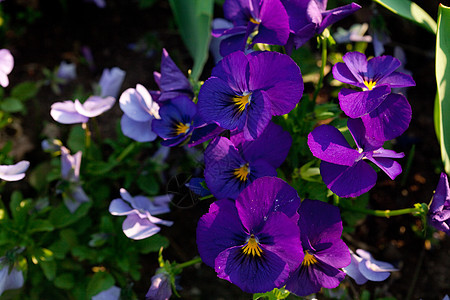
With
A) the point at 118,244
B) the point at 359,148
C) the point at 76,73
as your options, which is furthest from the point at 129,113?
the point at 76,73

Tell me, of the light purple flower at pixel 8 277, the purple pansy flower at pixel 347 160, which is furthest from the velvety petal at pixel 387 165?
the light purple flower at pixel 8 277

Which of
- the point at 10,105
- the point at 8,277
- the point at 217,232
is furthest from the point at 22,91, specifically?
the point at 217,232

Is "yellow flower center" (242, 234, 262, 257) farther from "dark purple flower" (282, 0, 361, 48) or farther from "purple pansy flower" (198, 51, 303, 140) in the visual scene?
"dark purple flower" (282, 0, 361, 48)

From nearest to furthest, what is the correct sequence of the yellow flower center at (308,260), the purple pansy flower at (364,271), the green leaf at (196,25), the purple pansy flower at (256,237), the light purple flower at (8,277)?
the purple pansy flower at (256,237) → the yellow flower center at (308,260) → the purple pansy flower at (364,271) → the light purple flower at (8,277) → the green leaf at (196,25)

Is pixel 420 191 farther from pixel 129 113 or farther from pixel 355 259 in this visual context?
pixel 129 113

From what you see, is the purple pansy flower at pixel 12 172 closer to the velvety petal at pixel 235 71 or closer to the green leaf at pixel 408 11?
the velvety petal at pixel 235 71

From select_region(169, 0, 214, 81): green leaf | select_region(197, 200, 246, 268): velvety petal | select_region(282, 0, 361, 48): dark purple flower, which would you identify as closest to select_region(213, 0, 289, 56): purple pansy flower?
select_region(282, 0, 361, 48): dark purple flower
